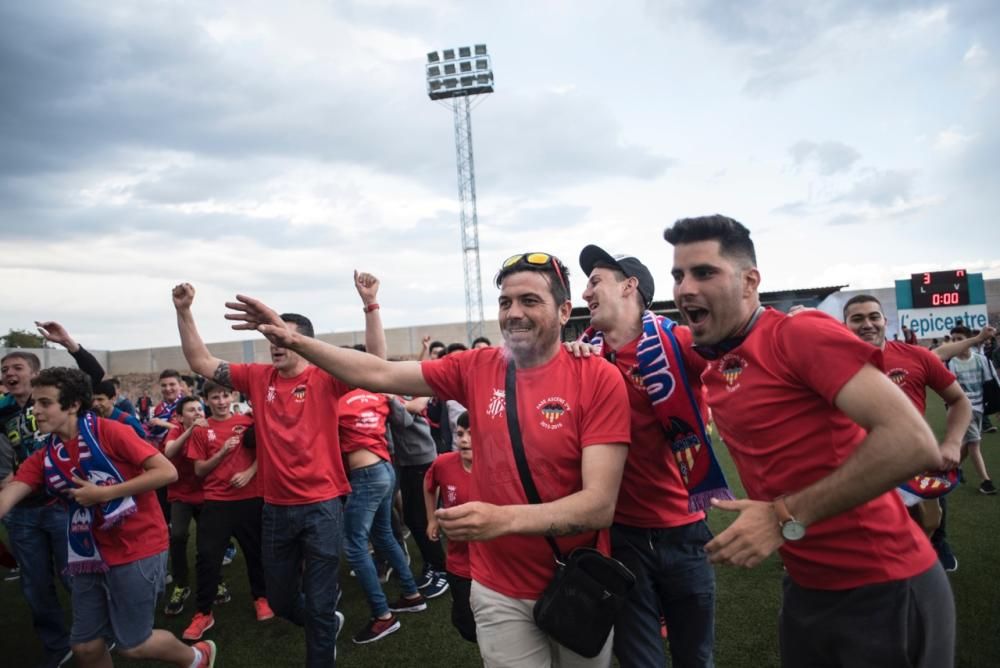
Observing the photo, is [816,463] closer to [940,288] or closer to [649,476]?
[649,476]

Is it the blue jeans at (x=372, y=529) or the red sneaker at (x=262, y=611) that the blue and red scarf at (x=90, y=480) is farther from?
the red sneaker at (x=262, y=611)

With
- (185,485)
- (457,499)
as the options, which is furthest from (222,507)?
(457,499)

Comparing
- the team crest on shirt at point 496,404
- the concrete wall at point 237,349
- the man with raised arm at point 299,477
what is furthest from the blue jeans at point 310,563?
the concrete wall at point 237,349

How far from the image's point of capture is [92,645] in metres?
3.96

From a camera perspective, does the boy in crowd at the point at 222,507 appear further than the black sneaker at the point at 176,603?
No

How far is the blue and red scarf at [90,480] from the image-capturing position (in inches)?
156

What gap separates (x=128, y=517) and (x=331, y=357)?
236 cm

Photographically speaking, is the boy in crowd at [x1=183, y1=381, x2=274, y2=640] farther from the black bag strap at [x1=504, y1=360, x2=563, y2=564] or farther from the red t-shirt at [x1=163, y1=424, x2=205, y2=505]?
the black bag strap at [x1=504, y1=360, x2=563, y2=564]

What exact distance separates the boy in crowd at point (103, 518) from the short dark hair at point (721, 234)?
11.8ft

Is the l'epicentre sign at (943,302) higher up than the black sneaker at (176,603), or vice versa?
the l'epicentre sign at (943,302)

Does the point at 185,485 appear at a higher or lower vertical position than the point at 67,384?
lower

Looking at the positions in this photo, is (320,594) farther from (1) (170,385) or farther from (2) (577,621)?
(1) (170,385)

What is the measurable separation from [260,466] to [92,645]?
1461 millimetres

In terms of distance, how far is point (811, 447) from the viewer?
82.4 inches
